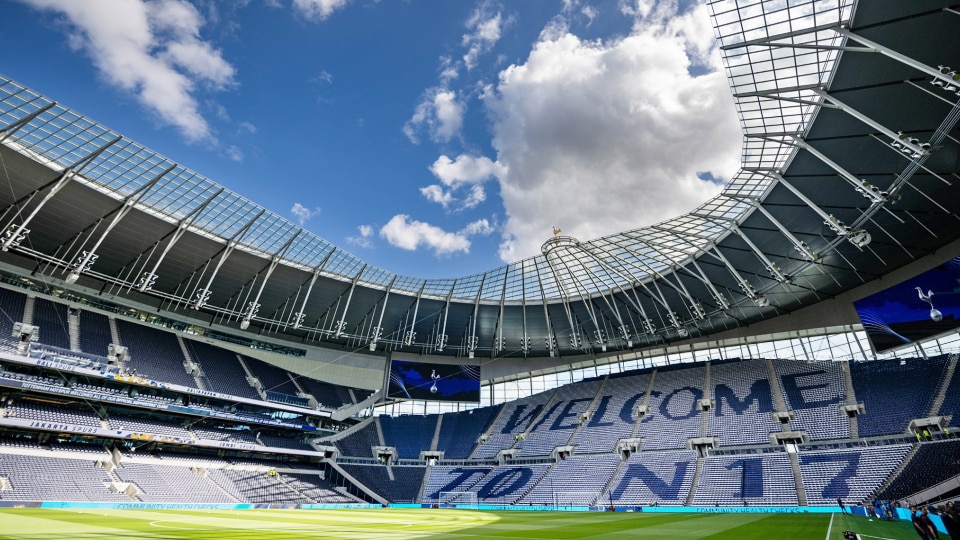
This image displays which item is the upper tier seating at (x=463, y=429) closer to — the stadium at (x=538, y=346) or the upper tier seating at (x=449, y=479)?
the stadium at (x=538, y=346)

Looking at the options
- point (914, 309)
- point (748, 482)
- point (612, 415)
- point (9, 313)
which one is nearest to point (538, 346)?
point (612, 415)

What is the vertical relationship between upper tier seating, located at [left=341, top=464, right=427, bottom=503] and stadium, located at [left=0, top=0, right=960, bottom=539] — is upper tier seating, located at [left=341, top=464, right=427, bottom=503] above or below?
below

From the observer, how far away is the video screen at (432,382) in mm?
62844

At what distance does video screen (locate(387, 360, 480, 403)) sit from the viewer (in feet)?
206

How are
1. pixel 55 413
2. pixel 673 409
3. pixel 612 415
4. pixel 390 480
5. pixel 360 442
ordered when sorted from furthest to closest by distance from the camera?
pixel 360 442, pixel 612 415, pixel 390 480, pixel 673 409, pixel 55 413

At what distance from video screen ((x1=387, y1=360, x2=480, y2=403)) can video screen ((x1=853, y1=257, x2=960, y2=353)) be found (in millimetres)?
42905

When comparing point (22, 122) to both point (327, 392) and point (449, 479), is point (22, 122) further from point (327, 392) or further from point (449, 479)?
point (449, 479)

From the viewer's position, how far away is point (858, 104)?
84.2 ft

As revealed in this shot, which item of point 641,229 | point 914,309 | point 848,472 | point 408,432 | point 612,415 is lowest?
point 848,472

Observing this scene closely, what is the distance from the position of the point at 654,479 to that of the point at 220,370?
45.2m

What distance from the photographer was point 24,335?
38688 mm

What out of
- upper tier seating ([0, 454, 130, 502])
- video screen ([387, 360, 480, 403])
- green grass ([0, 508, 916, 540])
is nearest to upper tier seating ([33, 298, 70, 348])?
upper tier seating ([0, 454, 130, 502])

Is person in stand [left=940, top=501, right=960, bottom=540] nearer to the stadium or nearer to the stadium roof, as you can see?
the stadium

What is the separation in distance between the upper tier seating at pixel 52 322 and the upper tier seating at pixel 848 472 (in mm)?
59648
